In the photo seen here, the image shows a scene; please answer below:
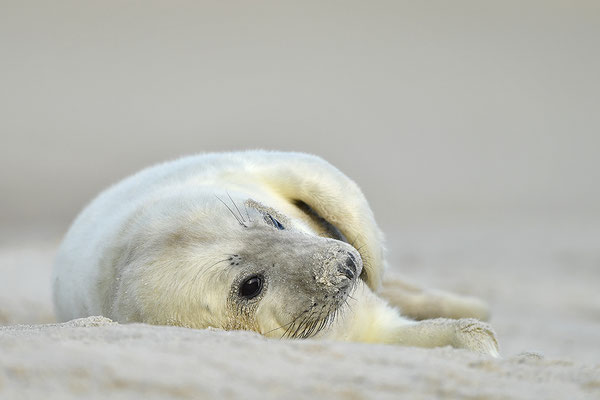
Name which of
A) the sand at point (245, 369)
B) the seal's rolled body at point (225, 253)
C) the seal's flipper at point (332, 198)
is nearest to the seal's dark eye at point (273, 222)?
the seal's rolled body at point (225, 253)

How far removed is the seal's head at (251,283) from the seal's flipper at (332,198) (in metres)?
0.69

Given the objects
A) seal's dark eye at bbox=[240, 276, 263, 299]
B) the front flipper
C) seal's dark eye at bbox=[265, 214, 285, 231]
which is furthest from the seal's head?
the front flipper

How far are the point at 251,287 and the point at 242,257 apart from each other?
10 centimetres

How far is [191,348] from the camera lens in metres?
1.79

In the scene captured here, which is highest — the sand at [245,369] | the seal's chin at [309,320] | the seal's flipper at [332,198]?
the seal's flipper at [332,198]

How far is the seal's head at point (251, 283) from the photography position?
247cm

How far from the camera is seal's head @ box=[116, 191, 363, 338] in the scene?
247 cm

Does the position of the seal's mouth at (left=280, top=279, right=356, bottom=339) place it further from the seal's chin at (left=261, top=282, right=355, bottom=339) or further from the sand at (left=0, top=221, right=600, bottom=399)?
the sand at (left=0, top=221, right=600, bottom=399)

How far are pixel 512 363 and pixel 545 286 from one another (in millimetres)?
3738

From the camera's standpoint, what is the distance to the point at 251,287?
2.53 meters

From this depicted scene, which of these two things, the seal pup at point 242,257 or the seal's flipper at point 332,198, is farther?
the seal's flipper at point 332,198

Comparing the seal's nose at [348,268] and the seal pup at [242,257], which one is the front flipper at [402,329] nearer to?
the seal pup at [242,257]

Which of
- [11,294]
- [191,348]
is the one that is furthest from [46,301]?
[191,348]

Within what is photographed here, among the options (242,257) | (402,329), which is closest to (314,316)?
(242,257)
